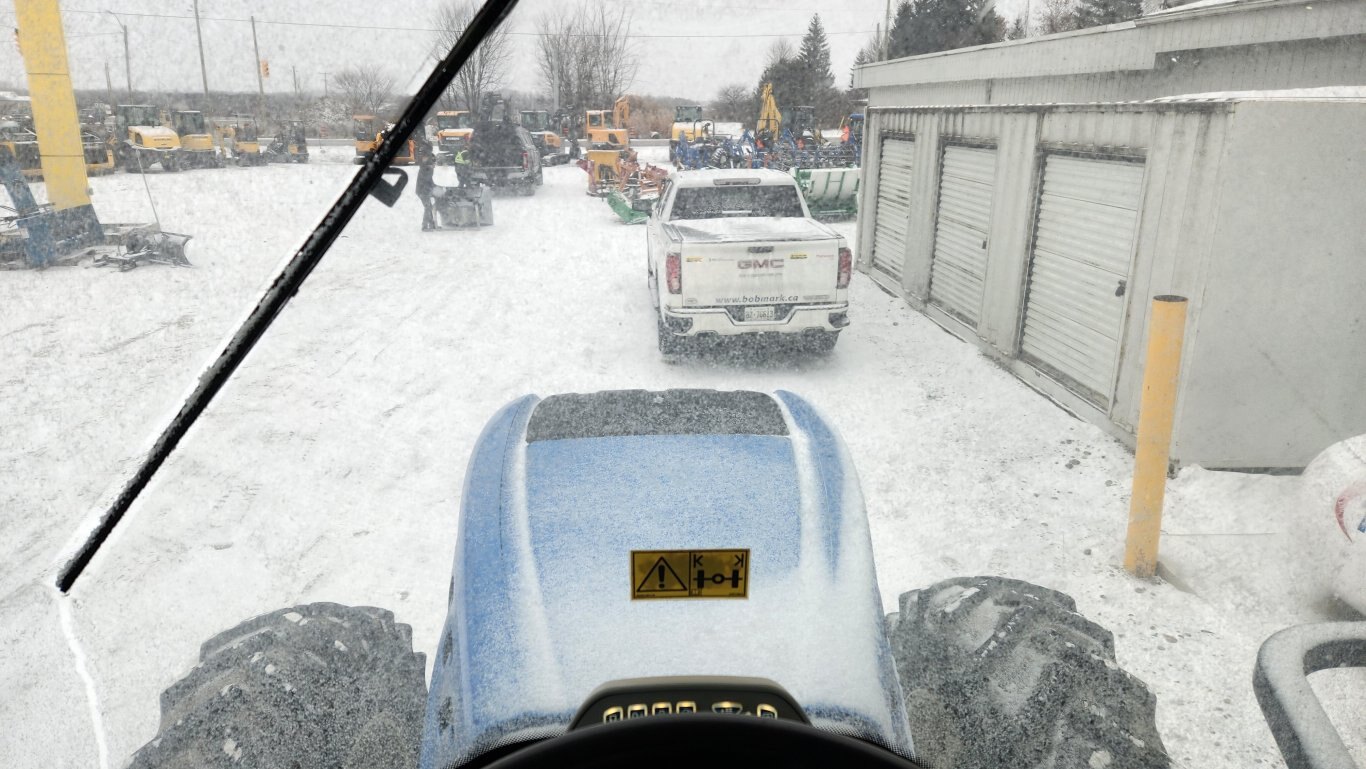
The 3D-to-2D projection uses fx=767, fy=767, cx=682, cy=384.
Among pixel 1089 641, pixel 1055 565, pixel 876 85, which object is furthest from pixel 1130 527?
pixel 876 85

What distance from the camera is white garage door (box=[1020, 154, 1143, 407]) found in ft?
4.76

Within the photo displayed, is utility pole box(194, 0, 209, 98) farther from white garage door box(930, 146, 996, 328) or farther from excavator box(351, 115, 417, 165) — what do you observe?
white garage door box(930, 146, 996, 328)

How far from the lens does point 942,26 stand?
3.84 feet

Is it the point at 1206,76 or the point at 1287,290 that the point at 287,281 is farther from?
the point at 1287,290

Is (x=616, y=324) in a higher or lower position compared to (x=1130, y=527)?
higher

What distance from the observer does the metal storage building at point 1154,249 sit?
4.65 ft

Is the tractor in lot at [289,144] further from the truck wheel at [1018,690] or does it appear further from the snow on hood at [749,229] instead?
the truck wheel at [1018,690]

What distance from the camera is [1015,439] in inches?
79.7

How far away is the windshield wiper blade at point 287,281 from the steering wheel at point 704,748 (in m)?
0.67

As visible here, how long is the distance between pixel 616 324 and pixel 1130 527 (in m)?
1.40

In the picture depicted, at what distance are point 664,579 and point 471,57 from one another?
0.71 m

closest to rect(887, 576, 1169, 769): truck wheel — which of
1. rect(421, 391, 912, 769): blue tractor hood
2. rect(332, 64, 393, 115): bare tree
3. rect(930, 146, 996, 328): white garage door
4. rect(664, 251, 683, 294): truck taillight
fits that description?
rect(421, 391, 912, 769): blue tractor hood

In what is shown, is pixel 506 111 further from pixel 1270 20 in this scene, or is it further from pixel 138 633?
pixel 138 633

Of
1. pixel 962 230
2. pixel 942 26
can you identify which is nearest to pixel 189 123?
pixel 942 26
